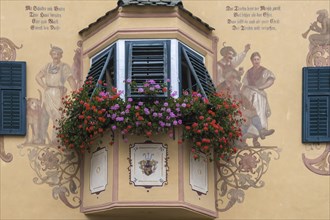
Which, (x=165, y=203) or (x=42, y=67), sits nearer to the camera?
(x=165, y=203)

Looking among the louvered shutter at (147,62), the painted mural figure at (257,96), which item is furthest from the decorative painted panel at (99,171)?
the painted mural figure at (257,96)

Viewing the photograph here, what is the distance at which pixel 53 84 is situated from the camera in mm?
16734

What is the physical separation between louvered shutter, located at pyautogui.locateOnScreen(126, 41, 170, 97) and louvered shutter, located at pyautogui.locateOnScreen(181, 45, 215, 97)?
323 millimetres

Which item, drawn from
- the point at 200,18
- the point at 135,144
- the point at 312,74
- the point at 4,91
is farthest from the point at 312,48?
the point at 4,91

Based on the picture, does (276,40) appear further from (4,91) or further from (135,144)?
(4,91)

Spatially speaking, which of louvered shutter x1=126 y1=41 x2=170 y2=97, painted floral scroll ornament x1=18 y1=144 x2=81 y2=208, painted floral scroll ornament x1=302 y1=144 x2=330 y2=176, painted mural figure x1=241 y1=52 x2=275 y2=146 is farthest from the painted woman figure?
painted floral scroll ornament x1=18 y1=144 x2=81 y2=208

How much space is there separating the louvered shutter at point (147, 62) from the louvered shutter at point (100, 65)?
299 mm

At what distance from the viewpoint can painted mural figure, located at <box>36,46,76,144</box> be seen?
1659 cm

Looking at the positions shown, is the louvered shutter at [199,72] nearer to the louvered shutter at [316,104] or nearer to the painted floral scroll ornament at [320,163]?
the louvered shutter at [316,104]

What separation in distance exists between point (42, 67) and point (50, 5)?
0.95 m

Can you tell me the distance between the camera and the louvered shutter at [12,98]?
53.8 ft

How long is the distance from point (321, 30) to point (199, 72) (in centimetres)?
199

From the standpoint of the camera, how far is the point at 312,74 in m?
16.6

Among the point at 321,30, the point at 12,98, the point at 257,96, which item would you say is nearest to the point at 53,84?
the point at 12,98
